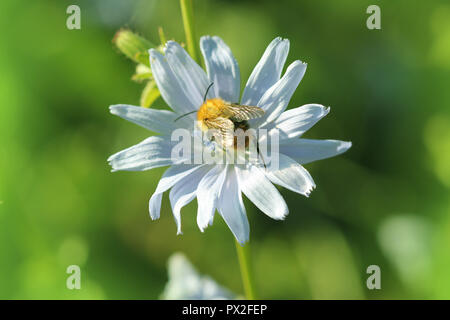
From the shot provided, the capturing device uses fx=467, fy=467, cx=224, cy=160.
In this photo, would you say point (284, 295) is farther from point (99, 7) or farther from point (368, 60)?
point (99, 7)

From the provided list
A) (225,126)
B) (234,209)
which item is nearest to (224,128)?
(225,126)

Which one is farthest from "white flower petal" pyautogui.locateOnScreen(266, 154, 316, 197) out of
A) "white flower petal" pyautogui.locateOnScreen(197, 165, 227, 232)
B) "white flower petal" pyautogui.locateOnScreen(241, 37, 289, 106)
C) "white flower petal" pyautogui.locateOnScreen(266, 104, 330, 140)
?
"white flower petal" pyautogui.locateOnScreen(241, 37, 289, 106)

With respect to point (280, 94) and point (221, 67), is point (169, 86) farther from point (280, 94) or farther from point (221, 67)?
point (280, 94)

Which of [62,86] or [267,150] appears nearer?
[267,150]

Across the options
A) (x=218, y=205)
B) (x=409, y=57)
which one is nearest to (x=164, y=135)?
(x=218, y=205)

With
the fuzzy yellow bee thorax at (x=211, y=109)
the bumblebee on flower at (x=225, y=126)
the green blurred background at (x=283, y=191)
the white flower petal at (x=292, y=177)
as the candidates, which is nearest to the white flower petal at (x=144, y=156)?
the bumblebee on flower at (x=225, y=126)

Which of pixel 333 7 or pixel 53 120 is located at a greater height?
pixel 333 7
